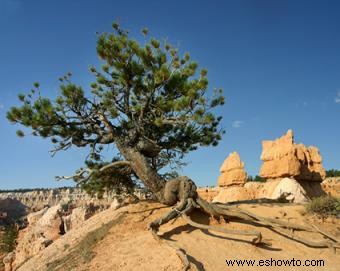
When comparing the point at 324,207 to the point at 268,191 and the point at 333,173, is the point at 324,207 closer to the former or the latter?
the point at 268,191

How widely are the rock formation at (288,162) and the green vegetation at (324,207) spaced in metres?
17.4

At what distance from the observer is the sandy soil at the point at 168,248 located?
930 centimetres

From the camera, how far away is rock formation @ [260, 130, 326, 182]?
31.8 metres

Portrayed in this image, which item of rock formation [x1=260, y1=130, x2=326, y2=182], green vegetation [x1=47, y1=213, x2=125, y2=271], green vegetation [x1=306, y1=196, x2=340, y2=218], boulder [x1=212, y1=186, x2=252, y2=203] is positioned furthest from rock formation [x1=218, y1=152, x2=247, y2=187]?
green vegetation [x1=47, y1=213, x2=125, y2=271]

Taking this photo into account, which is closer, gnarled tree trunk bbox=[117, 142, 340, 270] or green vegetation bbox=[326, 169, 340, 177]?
gnarled tree trunk bbox=[117, 142, 340, 270]

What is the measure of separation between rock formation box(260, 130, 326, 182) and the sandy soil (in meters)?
18.7

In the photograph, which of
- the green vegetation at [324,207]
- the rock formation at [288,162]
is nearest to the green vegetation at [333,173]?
the rock formation at [288,162]

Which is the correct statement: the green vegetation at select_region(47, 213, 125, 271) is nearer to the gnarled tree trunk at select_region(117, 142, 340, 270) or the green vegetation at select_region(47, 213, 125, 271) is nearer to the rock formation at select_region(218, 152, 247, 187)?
the gnarled tree trunk at select_region(117, 142, 340, 270)

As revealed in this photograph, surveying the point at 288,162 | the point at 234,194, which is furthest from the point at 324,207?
the point at 234,194

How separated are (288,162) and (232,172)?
7.58m

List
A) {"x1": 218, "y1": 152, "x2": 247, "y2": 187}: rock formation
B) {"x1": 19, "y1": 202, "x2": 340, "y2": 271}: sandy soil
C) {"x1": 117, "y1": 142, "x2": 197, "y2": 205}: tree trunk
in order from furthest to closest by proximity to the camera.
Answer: {"x1": 218, "y1": 152, "x2": 247, "y2": 187}: rock formation < {"x1": 117, "y1": 142, "x2": 197, "y2": 205}: tree trunk < {"x1": 19, "y1": 202, "x2": 340, "y2": 271}: sandy soil

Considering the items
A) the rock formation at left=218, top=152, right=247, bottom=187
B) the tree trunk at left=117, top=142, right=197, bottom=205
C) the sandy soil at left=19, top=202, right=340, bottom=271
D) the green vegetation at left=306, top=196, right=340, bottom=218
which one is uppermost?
the rock formation at left=218, top=152, right=247, bottom=187

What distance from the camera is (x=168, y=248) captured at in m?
9.74

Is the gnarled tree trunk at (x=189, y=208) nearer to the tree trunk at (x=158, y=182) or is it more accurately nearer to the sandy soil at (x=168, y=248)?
the tree trunk at (x=158, y=182)
